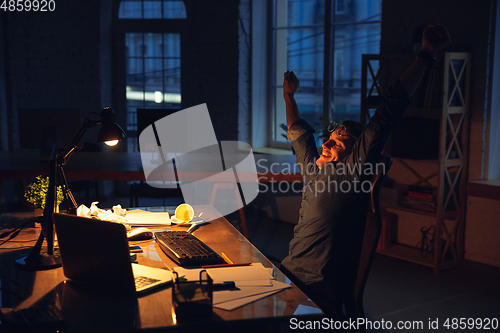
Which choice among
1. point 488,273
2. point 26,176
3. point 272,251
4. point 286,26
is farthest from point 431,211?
point 26,176

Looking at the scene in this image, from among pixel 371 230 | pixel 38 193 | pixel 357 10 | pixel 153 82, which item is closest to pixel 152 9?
pixel 153 82

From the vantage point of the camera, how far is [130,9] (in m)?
6.02

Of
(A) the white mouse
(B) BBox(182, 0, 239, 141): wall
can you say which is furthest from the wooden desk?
(B) BBox(182, 0, 239, 141): wall

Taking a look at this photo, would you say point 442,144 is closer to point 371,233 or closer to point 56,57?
point 371,233

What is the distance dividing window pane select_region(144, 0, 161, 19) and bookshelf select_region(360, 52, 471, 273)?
293 cm

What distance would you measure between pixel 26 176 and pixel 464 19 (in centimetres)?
375

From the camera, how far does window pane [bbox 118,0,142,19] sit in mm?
6012

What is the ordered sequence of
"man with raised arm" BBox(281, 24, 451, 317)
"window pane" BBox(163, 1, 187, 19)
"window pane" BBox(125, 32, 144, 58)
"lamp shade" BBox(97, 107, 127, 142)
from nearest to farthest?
"man with raised arm" BBox(281, 24, 451, 317)
"lamp shade" BBox(97, 107, 127, 142)
"window pane" BBox(163, 1, 187, 19)
"window pane" BBox(125, 32, 144, 58)

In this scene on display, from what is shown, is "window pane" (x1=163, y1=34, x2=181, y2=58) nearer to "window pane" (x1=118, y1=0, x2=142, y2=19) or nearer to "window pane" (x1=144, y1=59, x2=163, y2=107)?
"window pane" (x1=144, y1=59, x2=163, y2=107)

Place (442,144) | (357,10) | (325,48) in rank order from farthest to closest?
(325,48)
(357,10)
(442,144)

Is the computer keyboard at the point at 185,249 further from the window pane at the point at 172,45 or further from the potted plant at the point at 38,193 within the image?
the window pane at the point at 172,45

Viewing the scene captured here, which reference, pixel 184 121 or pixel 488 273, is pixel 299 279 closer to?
pixel 488 273

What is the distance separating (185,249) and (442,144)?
2529 millimetres

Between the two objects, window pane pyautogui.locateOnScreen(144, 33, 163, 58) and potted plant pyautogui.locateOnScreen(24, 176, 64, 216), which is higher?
window pane pyautogui.locateOnScreen(144, 33, 163, 58)
